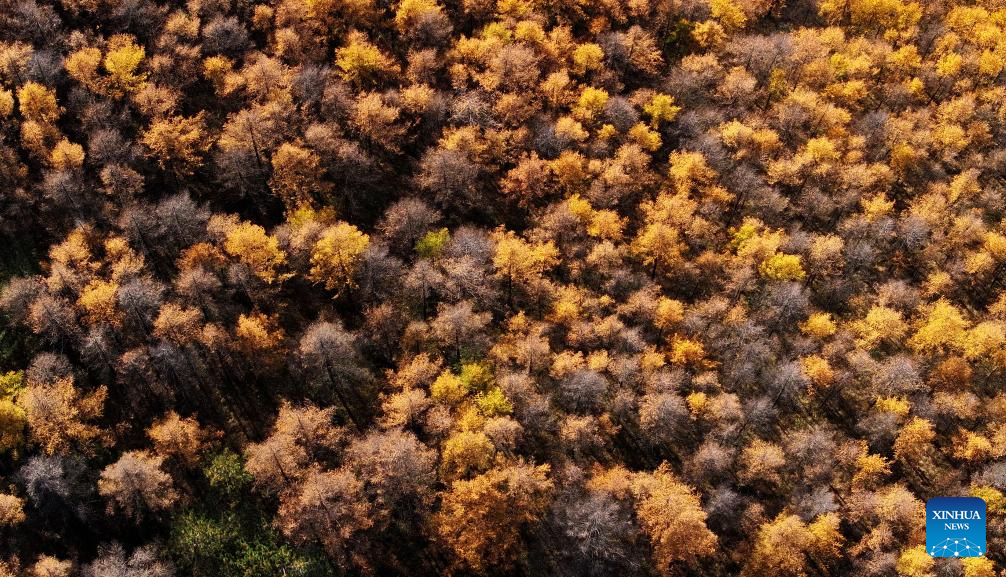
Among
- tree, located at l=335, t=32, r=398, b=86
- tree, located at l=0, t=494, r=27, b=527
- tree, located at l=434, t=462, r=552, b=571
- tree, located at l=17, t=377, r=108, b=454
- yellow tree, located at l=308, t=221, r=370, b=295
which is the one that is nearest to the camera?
tree, located at l=0, t=494, r=27, b=527

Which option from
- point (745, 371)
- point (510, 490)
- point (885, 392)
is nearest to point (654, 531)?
point (510, 490)

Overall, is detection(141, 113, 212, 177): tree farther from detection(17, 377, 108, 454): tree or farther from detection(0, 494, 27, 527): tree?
detection(0, 494, 27, 527): tree

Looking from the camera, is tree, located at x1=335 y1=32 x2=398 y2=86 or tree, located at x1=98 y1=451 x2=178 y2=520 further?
tree, located at x1=335 y1=32 x2=398 y2=86

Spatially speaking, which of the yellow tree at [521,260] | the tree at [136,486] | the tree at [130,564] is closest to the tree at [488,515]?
the yellow tree at [521,260]

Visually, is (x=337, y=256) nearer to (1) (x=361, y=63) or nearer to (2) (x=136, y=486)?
(2) (x=136, y=486)

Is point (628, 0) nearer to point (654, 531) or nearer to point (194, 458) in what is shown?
point (654, 531)

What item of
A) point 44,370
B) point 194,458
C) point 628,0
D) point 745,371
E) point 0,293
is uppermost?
point 628,0

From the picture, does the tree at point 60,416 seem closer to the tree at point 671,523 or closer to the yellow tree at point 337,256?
the yellow tree at point 337,256

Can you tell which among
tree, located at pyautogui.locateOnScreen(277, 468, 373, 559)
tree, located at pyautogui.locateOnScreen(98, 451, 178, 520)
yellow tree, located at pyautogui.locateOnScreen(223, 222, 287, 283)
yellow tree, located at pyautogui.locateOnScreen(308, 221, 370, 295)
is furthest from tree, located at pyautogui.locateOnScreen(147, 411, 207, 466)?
yellow tree, located at pyautogui.locateOnScreen(308, 221, 370, 295)
